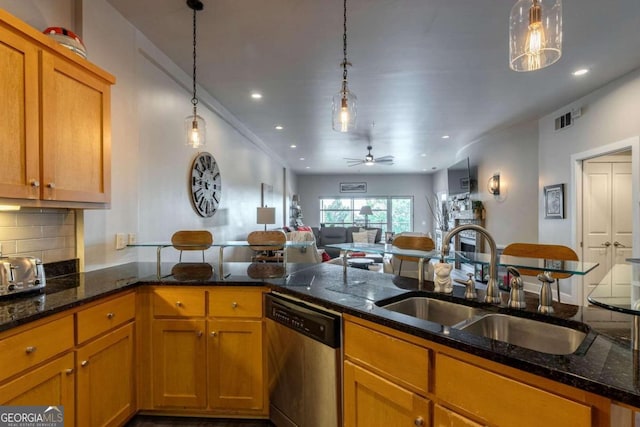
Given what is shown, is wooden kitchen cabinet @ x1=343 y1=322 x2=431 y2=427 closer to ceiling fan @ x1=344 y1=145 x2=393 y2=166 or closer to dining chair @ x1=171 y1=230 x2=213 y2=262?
dining chair @ x1=171 y1=230 x2=213 y2=262

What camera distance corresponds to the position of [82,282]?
5.97 feet

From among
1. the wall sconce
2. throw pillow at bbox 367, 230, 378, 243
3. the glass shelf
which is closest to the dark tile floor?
the glass shelf

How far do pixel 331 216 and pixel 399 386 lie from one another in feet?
34.2

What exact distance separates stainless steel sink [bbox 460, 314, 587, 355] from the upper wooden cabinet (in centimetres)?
209

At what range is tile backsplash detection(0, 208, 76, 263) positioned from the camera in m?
1.67

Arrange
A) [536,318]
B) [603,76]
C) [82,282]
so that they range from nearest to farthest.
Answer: [536,318]
[82,282]
[603,76]

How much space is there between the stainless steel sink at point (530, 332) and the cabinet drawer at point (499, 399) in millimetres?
252

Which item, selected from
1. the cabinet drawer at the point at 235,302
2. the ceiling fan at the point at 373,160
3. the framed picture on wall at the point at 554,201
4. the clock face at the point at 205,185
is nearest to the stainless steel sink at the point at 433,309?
the cabinet drawer at the point at 235,302

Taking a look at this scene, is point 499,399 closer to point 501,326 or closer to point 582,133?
point 501,326

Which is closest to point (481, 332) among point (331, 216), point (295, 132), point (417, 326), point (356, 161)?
point (417, 326)

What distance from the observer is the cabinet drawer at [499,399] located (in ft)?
2.66

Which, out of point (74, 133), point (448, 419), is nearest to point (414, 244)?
point (448, 419)

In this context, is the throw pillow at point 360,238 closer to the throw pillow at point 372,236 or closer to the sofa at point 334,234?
the throw pillow at point 372,236

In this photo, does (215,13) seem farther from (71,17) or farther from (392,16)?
(392,16)
